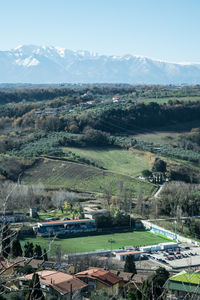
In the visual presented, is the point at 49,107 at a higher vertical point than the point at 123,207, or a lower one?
higher

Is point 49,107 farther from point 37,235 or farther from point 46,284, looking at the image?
Answer: point 46,284

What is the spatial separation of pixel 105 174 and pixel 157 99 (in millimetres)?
45399

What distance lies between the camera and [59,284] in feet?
67.1

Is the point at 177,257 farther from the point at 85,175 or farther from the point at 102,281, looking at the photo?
the point at 85,175

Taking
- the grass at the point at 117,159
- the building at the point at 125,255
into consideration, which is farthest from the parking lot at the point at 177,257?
the grass at the point at 117,159

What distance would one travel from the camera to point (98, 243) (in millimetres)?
35625

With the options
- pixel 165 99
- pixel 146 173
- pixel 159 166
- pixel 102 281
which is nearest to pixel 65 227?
pixel 102 281

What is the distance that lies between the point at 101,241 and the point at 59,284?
15.9 metres

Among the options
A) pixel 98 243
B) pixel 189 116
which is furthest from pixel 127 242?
pixel 189 116

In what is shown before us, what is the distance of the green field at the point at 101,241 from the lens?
3400 cm

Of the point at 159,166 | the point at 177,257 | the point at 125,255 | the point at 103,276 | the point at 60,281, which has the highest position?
the point at 60,281

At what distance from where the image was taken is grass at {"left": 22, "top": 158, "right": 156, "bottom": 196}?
49938mm

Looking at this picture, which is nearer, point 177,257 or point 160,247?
point 177,257

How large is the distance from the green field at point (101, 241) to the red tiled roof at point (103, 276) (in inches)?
332
